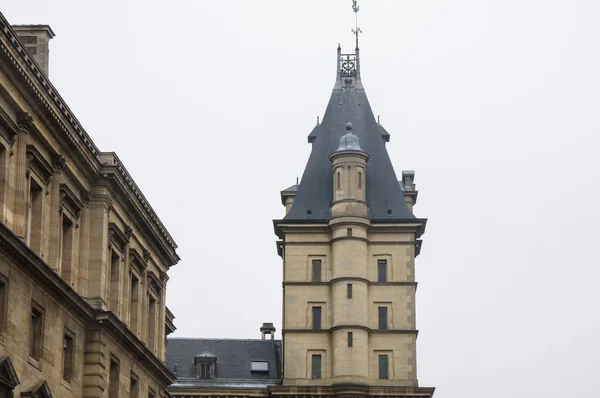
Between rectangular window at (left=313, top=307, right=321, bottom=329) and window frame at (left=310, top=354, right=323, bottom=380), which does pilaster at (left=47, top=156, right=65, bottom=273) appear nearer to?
window frame at (left=310, top=354, right=323, bottom=380)

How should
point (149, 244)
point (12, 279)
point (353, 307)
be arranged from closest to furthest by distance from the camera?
point (12, 279), point (149, 244), point (353, 307)

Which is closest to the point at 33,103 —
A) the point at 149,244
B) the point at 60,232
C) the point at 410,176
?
the point at 60,232

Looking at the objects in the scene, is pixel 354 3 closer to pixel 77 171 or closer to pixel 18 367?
pixel 77 171

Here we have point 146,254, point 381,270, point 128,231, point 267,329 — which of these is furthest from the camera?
point 267,329

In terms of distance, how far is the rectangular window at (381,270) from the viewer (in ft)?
348

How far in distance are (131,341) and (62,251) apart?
7.00 meters

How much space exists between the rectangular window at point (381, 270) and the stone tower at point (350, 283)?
0.07 m

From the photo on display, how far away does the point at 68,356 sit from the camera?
5091 cm

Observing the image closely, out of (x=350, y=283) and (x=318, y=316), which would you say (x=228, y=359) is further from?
(x=350, y=283)

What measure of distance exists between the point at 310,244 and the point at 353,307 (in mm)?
6391

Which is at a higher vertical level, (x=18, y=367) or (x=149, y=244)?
(x=149, y=244)

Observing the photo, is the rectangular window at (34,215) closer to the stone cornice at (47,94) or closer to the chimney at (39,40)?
the stone cornice at (47,94)

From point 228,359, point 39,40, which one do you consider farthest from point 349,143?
point 39,40

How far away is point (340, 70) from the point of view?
387ft
